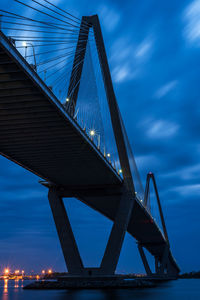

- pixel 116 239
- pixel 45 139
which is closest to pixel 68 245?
pixel 116 239

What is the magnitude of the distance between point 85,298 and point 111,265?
7.40 metres

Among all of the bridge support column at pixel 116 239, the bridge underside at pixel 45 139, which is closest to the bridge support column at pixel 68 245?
the bridge underside at pixel 45 139

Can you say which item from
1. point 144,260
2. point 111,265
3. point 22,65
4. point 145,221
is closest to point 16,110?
point 22,65

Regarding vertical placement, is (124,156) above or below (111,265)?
above

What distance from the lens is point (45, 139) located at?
75.9 ft

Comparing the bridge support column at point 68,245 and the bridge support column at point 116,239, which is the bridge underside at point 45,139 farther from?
the bridge support column at point 68,245

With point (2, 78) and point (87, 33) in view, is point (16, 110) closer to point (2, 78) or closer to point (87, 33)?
point (2, 78)

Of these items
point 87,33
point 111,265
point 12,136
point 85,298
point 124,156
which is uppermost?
point 87,33

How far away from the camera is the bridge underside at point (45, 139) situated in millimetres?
Answer: 15646

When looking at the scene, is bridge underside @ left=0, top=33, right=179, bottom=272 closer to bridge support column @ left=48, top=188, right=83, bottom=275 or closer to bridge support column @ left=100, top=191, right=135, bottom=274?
bridge support column @ left=100, top=191, right=135, bottom=274

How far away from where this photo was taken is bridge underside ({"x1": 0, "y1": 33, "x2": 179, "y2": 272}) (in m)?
15.6

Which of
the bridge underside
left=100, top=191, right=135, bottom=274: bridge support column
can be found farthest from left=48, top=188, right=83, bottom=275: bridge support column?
left=100, top=191, right=135, bottom=274: bridge support column

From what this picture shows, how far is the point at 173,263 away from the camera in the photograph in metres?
102

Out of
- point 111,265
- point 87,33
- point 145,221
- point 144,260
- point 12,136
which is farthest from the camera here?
point 144,260
